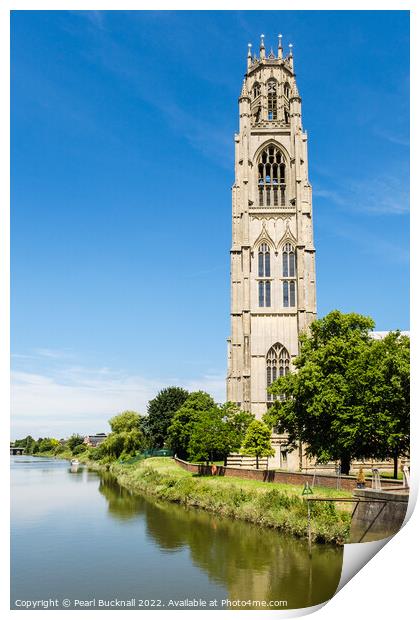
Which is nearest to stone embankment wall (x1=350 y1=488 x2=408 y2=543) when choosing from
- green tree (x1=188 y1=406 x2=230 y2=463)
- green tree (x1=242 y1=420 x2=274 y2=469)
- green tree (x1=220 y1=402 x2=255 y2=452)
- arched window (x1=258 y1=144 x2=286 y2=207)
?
green tree (x1=242 y1=420 x2=274 y2=469)

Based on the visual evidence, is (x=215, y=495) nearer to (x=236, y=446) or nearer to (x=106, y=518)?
(x=106, y=518)

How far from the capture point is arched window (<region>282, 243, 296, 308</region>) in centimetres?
4450

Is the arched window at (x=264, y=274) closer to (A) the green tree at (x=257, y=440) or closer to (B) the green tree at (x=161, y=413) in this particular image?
(A) the green tree at (x=257, y=440)

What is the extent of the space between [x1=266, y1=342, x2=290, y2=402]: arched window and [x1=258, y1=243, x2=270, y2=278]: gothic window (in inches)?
215

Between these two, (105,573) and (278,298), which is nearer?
(105,573)

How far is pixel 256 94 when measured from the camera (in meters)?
50.8

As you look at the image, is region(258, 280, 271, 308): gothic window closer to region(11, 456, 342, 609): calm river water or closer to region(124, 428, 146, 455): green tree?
region(11, 456, 342, 609): calm river water

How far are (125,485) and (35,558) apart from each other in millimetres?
27189

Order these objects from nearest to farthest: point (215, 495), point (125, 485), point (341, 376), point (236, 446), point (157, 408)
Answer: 1. point (341, 376)
2. point (215, 495)
3. point (236, 446)
4. point (125, 485)
5. point (157, 408)

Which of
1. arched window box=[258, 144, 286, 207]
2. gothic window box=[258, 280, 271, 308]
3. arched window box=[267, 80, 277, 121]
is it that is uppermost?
arched window box=[267, 80, 277, 121]

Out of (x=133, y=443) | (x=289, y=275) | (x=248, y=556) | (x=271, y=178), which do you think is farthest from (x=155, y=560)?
(x=133, y=443)
